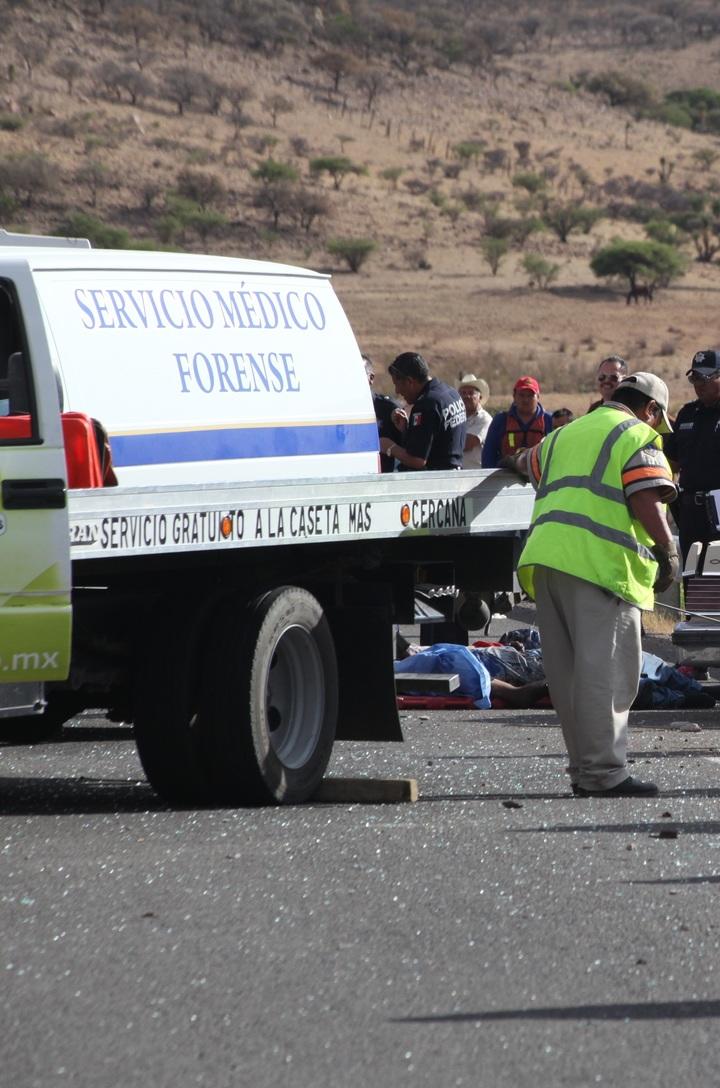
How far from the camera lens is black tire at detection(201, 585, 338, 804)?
26.3 ft

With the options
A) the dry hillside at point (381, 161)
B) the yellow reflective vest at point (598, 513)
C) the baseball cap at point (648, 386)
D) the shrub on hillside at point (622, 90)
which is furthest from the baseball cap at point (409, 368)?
the shrub on hillside at point (622, 90)

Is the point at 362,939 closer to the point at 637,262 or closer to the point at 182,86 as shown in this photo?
the point at 637,262

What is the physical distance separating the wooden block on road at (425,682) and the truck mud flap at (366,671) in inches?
100

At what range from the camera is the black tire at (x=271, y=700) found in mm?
8008

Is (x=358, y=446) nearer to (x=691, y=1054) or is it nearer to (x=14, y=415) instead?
(x=14, y=415)

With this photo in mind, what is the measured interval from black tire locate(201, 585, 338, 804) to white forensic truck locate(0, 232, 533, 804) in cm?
1

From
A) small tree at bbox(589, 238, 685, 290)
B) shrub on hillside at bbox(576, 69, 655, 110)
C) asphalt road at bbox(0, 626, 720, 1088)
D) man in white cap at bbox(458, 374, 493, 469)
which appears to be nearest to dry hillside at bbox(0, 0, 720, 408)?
shrub on hillside at bbox(576, 69, 655, 110)

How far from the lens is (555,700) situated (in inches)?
346

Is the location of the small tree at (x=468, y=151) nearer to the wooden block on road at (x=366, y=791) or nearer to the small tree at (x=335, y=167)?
the small tree at (x=335, y=167)

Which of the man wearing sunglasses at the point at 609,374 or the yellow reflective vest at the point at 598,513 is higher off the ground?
the man wearing sunglasses at the point at 609,374

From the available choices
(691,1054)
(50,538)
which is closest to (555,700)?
(50,538)

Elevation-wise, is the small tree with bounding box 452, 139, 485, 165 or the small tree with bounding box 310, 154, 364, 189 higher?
the small tree with bounding box 452, 139, 485, 165

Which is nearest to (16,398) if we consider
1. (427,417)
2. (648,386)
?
(648,386)

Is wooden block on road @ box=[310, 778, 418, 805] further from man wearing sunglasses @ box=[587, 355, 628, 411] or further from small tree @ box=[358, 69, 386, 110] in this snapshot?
small tree @ box=[358, 69, 386, 110]
